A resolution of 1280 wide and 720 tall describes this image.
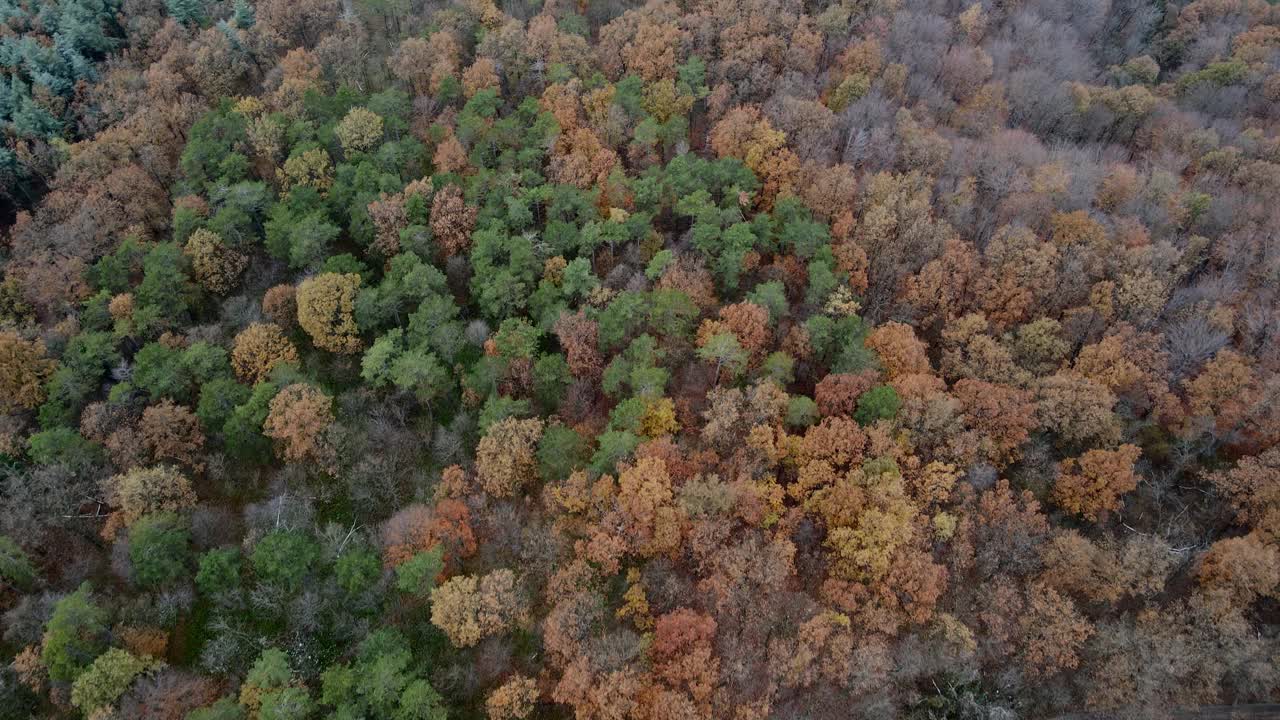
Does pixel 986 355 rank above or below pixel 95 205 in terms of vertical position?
below

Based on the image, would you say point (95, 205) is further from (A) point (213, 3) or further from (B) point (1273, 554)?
(B) point (1273, 554)

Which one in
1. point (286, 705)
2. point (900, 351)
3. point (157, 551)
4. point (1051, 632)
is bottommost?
point (286, 705)

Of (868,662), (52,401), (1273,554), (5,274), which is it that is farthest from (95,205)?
(1273,554)

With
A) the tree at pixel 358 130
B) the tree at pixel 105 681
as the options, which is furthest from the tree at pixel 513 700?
the tree at pixel 358 130

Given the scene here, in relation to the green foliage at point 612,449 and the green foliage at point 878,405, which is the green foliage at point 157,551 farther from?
the green foliage at point 878,405

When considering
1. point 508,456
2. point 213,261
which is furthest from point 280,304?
point 508,456

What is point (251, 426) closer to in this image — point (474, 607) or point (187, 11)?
point (474, 607)

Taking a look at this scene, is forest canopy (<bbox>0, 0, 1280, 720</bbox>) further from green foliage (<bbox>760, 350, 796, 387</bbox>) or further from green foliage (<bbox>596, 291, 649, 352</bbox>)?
green foliage (<bbox>760, 350, 796, 387</bbox>)
